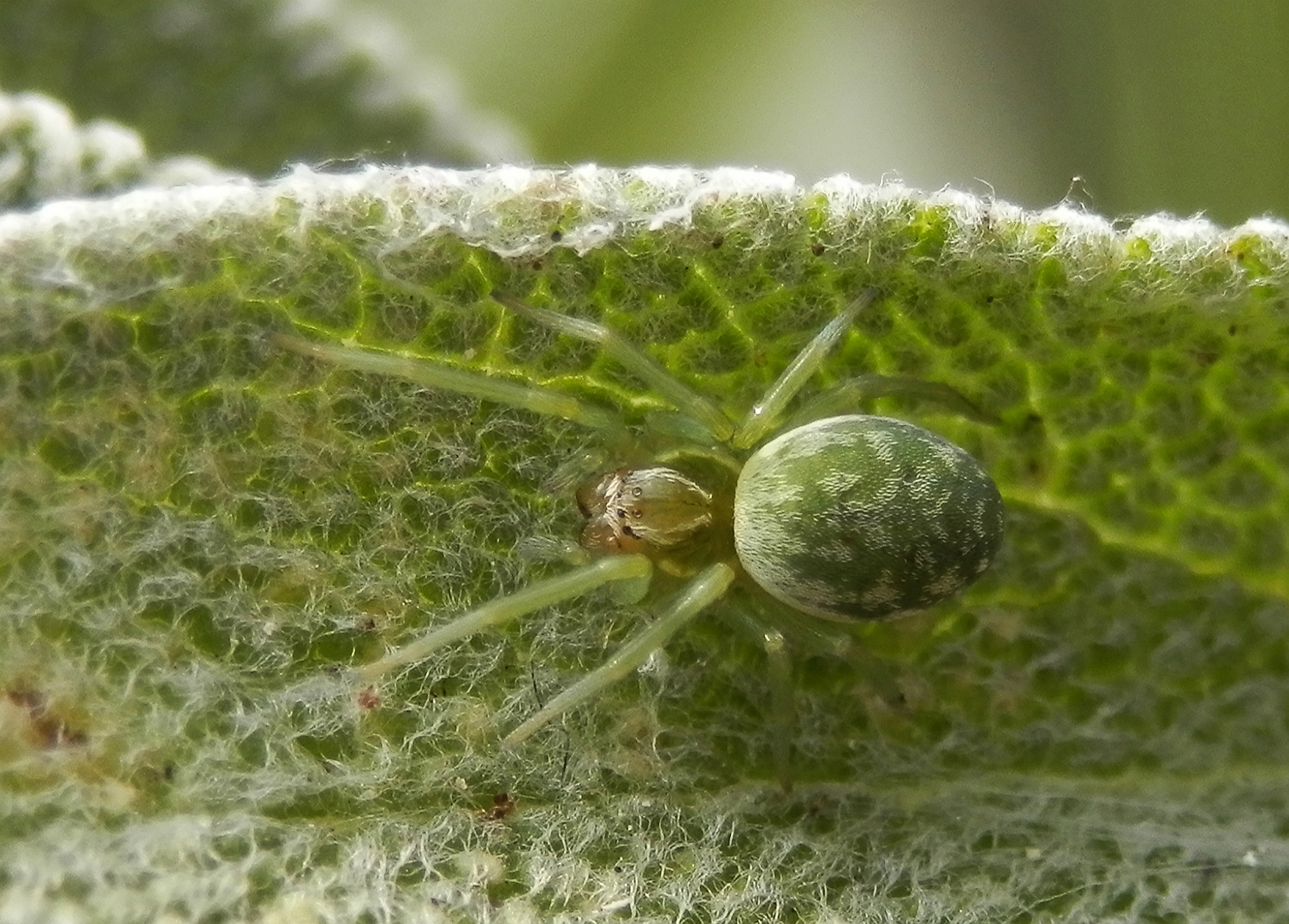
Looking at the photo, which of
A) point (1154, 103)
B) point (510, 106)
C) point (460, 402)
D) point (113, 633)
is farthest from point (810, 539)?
point (510, 106)

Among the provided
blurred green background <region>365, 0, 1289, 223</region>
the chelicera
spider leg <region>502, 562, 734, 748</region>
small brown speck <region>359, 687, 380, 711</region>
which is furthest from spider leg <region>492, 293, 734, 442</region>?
blurred green background <region>365, 0, 1289, 223</region>

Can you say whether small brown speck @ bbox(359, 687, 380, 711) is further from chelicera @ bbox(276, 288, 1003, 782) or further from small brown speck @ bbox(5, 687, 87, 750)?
small brown speck @ bbox(5, 687, 87, 750)

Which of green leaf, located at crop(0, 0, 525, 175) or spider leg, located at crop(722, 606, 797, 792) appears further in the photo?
green leaf, located at crop(0, 0, 525, 175)

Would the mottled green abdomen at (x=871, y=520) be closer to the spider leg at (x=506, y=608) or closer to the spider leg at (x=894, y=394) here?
the spider leg at (x=894, y=394)

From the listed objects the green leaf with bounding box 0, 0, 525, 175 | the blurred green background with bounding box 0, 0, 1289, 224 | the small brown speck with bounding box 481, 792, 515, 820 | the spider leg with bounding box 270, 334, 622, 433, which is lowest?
the small brown speck with bounding box 481, 792, 515, 820

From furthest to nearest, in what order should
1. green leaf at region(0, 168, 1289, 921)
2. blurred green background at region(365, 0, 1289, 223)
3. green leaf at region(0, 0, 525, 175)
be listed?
blurred green background at region(365, 0, 1289, 223) → green leaf at region(0, 0, 525, 175) → green leaf at region(0, 168, 1289, 921)

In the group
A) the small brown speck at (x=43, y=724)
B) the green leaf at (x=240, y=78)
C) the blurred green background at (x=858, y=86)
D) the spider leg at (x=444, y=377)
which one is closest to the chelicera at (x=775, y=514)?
the spider leg at (x=444, y=377)

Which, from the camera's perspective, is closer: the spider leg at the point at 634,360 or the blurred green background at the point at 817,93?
the spider leg at the point at 634,360

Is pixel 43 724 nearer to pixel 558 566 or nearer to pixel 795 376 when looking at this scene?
pixel 558 566
